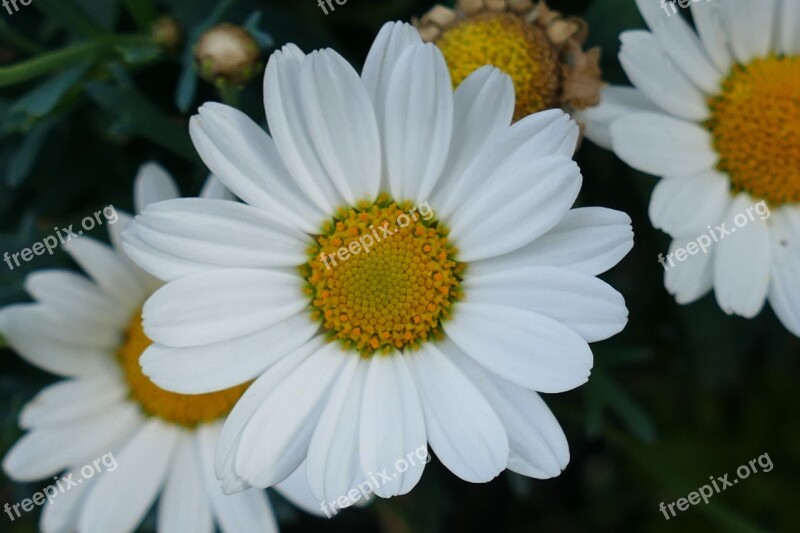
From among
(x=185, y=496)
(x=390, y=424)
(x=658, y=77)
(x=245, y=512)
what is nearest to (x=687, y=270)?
(x=658, y=77)

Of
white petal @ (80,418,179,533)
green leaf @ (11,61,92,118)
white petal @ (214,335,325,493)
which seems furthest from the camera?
white petal @ (80,418,179,533)

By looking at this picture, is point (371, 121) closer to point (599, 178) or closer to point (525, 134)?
point (525, 134)

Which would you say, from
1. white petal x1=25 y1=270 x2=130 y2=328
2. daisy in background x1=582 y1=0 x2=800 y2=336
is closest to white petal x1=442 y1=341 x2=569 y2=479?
daisy in background x1=582 y1=0 x2=800 y2=336

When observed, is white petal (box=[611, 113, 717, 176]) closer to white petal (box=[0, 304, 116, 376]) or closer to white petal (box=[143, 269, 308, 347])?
white petal (box=[143, 269, 308, 347])

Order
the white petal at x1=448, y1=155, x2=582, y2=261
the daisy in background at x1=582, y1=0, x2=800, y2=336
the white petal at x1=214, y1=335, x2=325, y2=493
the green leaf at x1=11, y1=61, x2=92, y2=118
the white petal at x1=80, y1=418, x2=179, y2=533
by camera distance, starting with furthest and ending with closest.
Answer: the white petal at x1=80, y1=418, x2=179, y2=533 < the green leaf at x1=11, y1=61, x2=92, y2=118 < the daisy in background at x1=582, y1=0, x2=800, y2=336 < the white petal at x1=214, y1=335, x2=325, y2=493 < the white petal at x1=448, y1=155, x2=582, y2=261

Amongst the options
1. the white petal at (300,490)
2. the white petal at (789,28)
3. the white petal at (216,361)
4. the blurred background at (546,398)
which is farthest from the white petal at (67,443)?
the white petal at (789,28)

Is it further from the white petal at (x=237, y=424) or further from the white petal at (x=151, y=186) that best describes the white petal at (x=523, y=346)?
the white petal at (x=151, y=186)

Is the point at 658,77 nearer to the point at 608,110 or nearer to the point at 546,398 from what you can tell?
the point at 608,110
